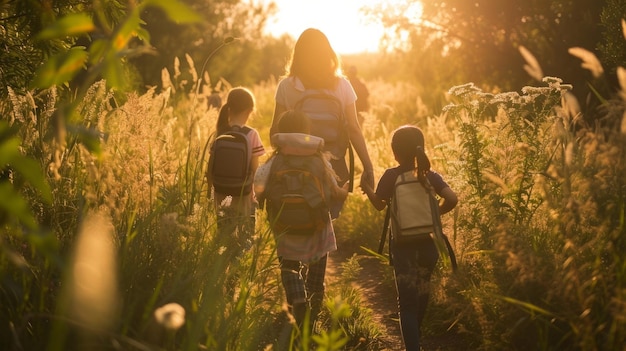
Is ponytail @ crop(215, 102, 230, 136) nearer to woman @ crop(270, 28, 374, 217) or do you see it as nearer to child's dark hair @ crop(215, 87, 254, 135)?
child's dark hair @ crop(215, 87, 254, 135)

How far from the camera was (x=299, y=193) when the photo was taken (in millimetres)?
4469

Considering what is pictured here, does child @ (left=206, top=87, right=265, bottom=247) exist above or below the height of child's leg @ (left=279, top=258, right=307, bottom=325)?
above

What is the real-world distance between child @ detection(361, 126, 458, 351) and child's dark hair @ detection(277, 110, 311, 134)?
626mm

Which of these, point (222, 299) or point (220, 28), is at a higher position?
point (220, 28)

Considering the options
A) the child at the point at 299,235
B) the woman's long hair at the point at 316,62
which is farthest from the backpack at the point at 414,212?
the woman's long hair at the point at 316,62

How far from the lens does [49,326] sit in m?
2.87

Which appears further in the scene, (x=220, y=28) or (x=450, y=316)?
(x=220, y=28)

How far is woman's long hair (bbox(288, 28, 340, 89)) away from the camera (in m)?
5.17

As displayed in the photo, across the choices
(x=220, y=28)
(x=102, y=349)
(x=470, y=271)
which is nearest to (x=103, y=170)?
(x=102, y=349)

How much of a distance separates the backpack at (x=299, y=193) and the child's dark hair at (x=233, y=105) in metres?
1.24

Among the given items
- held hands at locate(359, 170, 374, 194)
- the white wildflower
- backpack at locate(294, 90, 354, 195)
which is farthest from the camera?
backpack at locate(294, 90, 354, 195)

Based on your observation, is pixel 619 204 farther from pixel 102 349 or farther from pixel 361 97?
pixel 361 97

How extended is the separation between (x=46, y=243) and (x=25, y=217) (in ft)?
0.34

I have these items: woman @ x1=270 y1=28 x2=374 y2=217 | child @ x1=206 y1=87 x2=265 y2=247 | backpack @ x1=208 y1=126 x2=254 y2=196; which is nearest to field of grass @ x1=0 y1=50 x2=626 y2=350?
backpack @ x1=208 y1=126 x2=254 y2=196
